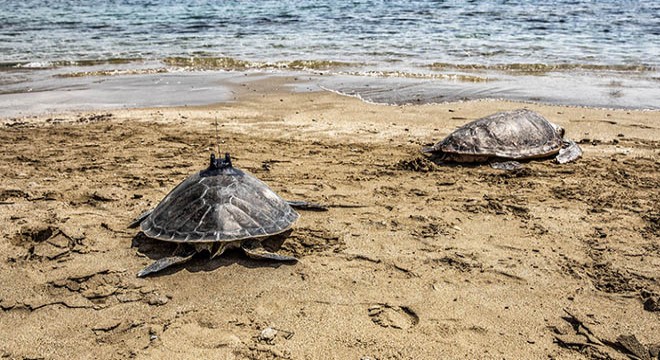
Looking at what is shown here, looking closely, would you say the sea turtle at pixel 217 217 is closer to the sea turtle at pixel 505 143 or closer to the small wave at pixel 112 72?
the sea turtle at pixel 505 143

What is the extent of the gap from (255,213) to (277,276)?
573 millimetres

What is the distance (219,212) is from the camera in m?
3.99

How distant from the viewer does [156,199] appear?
16.9 feet

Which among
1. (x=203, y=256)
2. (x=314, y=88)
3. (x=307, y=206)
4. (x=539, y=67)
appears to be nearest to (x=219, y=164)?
(x=203, y=256)

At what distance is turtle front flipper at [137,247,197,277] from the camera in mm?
3788

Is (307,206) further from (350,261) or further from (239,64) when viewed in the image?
(239,64)

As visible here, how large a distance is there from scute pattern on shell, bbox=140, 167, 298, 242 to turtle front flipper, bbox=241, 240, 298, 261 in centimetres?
12

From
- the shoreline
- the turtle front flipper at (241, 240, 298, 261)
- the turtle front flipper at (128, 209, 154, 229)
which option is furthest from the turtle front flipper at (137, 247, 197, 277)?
the shoreline

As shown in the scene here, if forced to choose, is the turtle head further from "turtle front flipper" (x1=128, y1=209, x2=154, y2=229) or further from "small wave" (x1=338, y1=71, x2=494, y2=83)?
"small wave" (x1=338, y1=71, x2=494, y2=83)

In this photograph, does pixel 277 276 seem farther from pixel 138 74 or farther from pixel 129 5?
pixel 129 5

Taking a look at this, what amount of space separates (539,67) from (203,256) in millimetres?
10649

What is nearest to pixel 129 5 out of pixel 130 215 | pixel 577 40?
pixel 577 40

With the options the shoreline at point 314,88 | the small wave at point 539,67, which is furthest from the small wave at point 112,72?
the small wave at point 539,67

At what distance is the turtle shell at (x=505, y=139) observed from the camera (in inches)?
244
